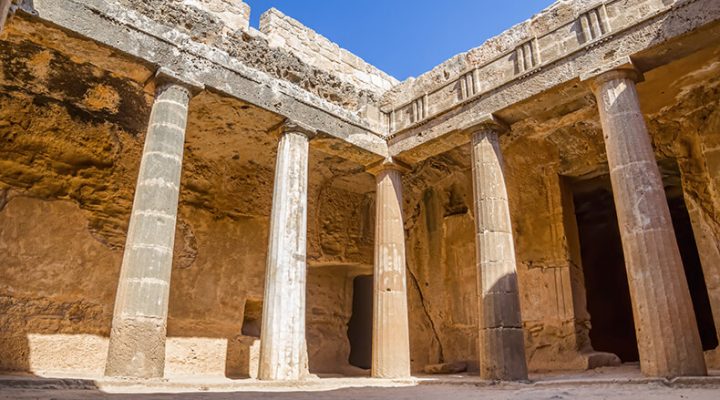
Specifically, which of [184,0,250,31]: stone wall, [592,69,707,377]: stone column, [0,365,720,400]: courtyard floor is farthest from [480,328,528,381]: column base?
[184,0,250,31]: stone wall

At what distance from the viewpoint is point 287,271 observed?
8.12 m

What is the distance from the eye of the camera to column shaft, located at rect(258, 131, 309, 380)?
7.60 meters

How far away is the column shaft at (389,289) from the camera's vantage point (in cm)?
902

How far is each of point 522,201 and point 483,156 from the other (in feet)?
9.98

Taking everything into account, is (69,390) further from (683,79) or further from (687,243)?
(687,243)

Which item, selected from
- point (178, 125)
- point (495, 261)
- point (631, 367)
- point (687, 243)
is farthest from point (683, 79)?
point (178, 125)

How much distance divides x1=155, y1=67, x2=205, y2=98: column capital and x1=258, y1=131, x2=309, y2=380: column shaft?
5.86 ft

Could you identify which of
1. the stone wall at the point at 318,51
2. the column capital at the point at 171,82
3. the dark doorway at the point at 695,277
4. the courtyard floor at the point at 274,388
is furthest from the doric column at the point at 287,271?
the dark doorway at the point at 695,277

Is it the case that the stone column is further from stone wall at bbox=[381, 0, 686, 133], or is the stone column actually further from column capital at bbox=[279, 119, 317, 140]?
column capital at bbox=[279, 119, 317, 140]

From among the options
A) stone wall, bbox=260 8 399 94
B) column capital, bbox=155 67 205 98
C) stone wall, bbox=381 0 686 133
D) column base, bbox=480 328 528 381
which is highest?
stone wall, bbox=260 8 399 94

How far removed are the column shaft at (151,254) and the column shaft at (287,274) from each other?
5.40 ft

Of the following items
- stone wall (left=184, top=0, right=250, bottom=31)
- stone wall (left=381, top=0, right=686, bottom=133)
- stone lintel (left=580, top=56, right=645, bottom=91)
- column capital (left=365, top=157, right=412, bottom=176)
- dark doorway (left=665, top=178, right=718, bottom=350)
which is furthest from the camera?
dark doorway (left=665, top=178, right=718, bottom=350)

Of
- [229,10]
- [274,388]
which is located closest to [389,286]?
[274,388]

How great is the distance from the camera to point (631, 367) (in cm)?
916
